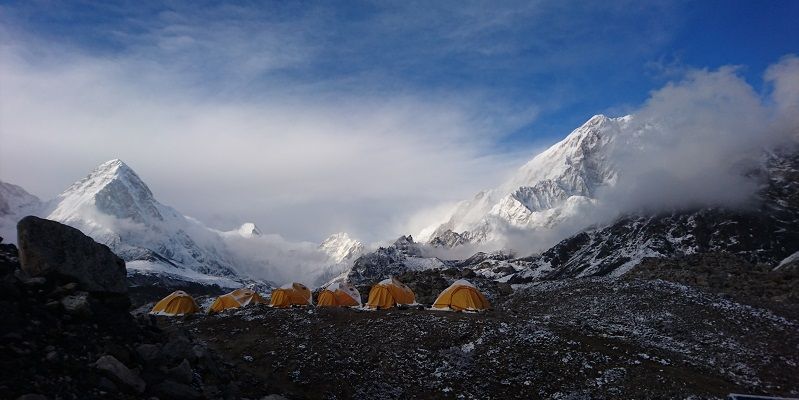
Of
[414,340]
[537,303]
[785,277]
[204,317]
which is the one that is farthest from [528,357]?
[785,277]

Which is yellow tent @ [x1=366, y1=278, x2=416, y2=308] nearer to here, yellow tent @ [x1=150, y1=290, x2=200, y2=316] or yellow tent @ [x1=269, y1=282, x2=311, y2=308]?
yellow tent @ [x1=269, y1=282, x2=311, y2=308]

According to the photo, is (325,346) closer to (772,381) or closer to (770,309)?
(772,381)

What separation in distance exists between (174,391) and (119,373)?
1643 mm

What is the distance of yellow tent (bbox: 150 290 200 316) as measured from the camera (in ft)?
158

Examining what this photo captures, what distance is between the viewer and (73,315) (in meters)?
15.2

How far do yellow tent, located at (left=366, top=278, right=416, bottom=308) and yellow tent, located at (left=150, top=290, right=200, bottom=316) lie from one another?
1830 centimetres

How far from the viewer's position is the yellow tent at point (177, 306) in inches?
1893

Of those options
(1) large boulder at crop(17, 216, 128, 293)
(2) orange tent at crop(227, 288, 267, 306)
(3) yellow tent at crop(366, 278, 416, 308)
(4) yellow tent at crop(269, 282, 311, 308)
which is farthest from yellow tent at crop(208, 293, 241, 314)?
(1) large boulder at crop(17, 216, 128, 293)

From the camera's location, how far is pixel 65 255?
1672 centimetres

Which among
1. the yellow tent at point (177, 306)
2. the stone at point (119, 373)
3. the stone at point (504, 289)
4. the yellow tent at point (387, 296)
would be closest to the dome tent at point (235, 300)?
the yellow tent at point (177, 306)

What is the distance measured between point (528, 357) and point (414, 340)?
641 centimetres

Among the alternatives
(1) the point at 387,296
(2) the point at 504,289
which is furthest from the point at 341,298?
(2) the point at 504,289

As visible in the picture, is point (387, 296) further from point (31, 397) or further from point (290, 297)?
point (31, 397)

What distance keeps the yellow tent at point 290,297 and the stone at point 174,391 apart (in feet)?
115
